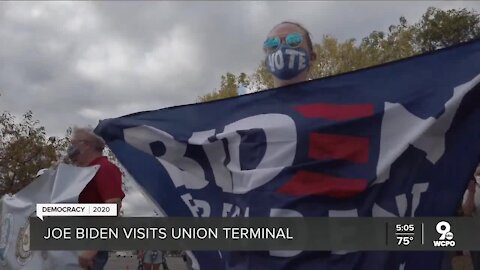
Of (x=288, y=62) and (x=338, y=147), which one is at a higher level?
(x=288, y=62)

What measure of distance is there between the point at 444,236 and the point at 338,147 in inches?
25.5

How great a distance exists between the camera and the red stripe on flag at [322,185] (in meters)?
2.98

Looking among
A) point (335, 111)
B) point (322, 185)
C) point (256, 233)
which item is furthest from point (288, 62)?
point (256, 233)

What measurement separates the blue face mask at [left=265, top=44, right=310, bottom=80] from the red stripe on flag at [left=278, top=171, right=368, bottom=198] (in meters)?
0.62

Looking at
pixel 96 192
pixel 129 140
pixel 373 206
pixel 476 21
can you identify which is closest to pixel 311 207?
pixel 373 206

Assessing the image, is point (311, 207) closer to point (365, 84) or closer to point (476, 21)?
point (365, 84)

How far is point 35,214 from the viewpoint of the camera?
4.27 metres

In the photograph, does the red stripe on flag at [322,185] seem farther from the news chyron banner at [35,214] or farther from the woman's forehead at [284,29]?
the news chyron banner at [35,214]

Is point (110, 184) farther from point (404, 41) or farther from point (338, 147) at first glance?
point (404, 41)

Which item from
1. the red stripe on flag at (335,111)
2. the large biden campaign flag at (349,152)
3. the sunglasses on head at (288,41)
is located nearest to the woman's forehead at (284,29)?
the sunglasses on head at (288,41)

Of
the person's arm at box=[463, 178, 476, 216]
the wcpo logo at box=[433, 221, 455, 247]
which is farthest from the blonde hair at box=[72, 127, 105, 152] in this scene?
the person's arm at box=[463, 178, 476, 216]

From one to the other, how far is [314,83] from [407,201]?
757mm

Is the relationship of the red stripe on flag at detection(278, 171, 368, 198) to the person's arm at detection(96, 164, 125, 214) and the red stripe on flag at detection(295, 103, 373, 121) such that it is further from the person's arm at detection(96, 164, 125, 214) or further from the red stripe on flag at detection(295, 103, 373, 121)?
the person's arm at detection(96, 164, 125, 214)

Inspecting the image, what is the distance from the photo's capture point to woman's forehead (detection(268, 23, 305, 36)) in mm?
3473
